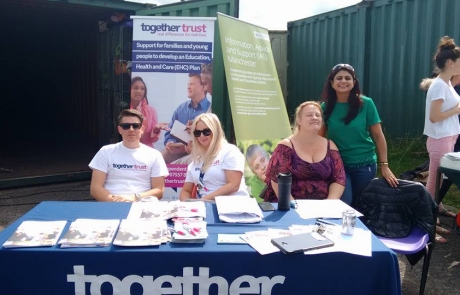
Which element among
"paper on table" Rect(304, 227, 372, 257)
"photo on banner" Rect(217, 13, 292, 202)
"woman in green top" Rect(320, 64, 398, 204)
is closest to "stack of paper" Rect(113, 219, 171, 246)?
"paper on table" Rect(304, 227, 372, 257)

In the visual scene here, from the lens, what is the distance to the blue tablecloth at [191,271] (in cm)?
175

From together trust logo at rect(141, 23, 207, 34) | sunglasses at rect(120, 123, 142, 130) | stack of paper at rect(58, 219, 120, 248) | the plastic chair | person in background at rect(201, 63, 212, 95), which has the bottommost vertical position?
the plastic chair

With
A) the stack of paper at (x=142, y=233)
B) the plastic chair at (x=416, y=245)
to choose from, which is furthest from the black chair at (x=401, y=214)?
the stack of paper at (x=142, y=233)

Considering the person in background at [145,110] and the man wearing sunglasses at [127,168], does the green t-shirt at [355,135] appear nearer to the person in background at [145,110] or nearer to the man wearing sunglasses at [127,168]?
the man wearing sunglasses at [127,168]

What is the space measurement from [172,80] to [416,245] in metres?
2.66

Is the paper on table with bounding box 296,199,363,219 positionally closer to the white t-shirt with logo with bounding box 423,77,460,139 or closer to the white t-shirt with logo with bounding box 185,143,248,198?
the white t-shirt with logo with bounding box 185,143,248,198

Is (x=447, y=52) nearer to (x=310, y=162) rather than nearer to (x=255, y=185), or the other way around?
(x=310, y=162)

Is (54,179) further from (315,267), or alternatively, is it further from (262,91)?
(315,267)

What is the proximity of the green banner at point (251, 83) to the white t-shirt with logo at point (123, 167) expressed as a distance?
134 cm

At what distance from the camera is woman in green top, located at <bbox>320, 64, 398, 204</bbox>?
3.07 meters

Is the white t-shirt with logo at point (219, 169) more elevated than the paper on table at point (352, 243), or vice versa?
the white t-shirt with logo at point (219, 169)

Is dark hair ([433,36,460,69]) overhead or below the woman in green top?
overhead

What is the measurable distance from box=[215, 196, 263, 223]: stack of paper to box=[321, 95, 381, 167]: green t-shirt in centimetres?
109

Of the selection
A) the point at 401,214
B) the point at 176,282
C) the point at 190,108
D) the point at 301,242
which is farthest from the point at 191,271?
the point at 190,108
